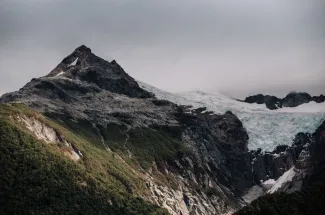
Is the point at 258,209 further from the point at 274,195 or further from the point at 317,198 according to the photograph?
Answer: the point at 317,198

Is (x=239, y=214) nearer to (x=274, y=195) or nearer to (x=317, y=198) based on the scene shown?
(x=274, y=195)

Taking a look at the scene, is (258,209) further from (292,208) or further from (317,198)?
(317,198)

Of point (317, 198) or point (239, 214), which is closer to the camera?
point (239, 214)

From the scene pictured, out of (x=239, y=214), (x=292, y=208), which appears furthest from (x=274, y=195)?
(x=239, y=214)

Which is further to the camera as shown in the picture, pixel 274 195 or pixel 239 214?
pixel 274 195

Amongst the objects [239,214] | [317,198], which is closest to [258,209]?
[239,214]

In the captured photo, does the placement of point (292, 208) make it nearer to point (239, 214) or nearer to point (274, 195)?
point (274, 195)
